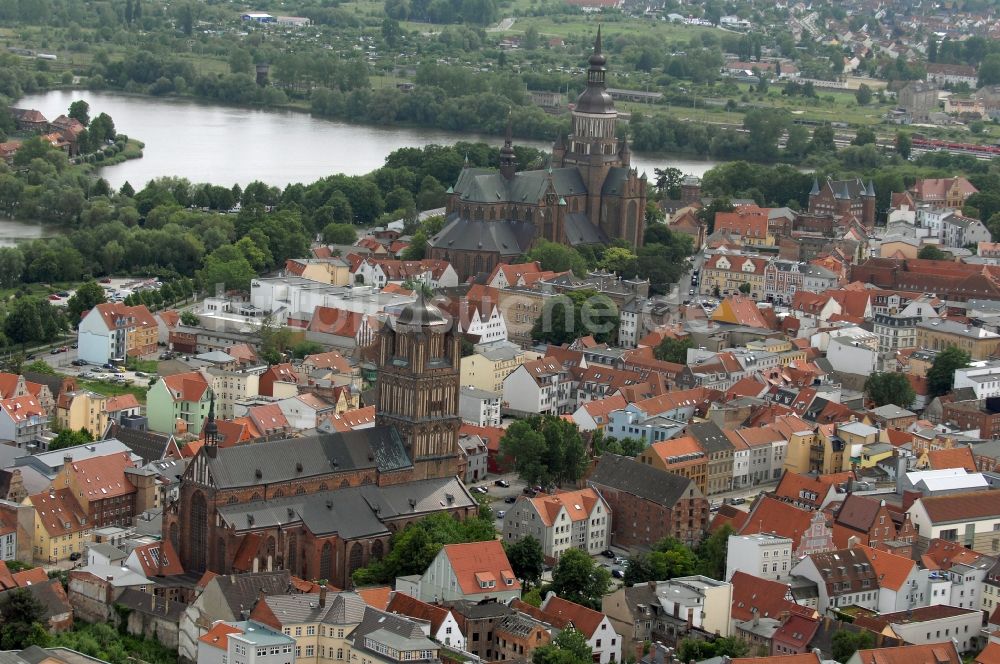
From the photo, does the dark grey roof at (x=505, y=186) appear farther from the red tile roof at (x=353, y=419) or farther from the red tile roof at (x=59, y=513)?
the red tile roof at (x=59, y=513)

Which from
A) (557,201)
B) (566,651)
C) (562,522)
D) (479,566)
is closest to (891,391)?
(562,522)

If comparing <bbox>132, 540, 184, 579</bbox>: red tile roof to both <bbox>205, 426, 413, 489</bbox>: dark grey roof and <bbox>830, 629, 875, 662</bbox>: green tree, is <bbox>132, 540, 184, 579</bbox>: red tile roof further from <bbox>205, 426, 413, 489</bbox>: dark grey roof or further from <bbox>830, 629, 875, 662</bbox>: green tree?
<bbox>830, 629, 875, 662</bbox>: green tree

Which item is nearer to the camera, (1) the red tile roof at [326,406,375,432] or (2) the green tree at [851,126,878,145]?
(1) the red tile roof at [326,406,375,432]

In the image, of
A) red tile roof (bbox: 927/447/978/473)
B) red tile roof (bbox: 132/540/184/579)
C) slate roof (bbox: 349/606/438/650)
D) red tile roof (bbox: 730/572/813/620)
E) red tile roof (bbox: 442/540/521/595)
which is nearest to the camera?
slate roof (bbox: 349/606/438/650)

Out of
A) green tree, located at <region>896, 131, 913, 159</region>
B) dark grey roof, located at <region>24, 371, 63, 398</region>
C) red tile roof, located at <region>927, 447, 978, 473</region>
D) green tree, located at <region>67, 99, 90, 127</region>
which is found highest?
red tile roof, located at <region>927, 447, 978, 473</region>

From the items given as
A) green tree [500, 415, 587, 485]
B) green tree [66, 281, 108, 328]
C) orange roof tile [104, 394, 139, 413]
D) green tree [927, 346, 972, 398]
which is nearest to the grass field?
orange roof tile [104, 394, 139, 413]

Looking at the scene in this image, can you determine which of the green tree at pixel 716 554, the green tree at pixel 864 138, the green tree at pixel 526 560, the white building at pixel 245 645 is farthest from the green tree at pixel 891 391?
the green tree at pixel 864 138
